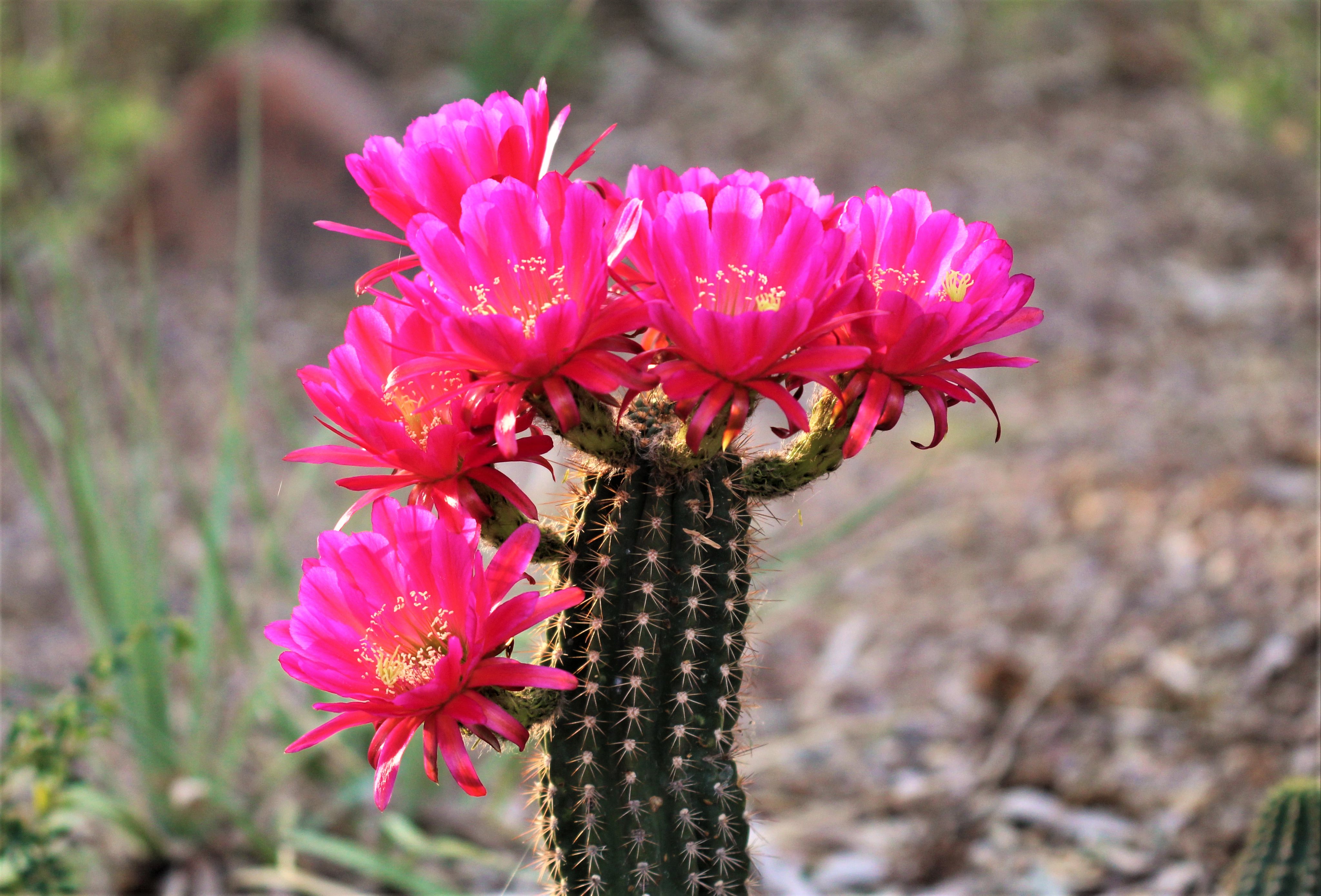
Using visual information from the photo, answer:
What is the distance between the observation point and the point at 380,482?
101cm

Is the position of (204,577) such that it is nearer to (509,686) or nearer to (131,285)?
(509,686)

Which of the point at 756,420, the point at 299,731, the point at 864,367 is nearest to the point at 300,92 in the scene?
the point at 756,420

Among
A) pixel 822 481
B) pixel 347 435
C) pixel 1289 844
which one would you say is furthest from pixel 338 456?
pixel 822 481

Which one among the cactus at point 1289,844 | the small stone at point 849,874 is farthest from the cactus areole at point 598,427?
the small stone at point 849,874

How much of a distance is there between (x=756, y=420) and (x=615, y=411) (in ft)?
7.82

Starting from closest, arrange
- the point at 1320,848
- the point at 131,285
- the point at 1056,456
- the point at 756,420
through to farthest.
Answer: the point at 1320,848, the point at 1056,456, the point at 756,420, the point at 131,285

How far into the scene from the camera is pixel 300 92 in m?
4.57

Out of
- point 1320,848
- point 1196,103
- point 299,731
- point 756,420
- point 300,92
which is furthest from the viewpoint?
point 1196,103

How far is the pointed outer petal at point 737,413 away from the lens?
2.98 ft

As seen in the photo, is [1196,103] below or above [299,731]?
above

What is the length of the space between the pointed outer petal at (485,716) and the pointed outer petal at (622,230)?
1.26 ft

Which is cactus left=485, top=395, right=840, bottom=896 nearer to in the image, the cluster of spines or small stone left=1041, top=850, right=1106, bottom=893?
the cluster of spines

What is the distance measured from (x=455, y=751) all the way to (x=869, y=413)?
1.47 ft

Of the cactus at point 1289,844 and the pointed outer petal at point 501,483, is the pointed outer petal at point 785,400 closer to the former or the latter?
the pointed outer petal at point 501,483
